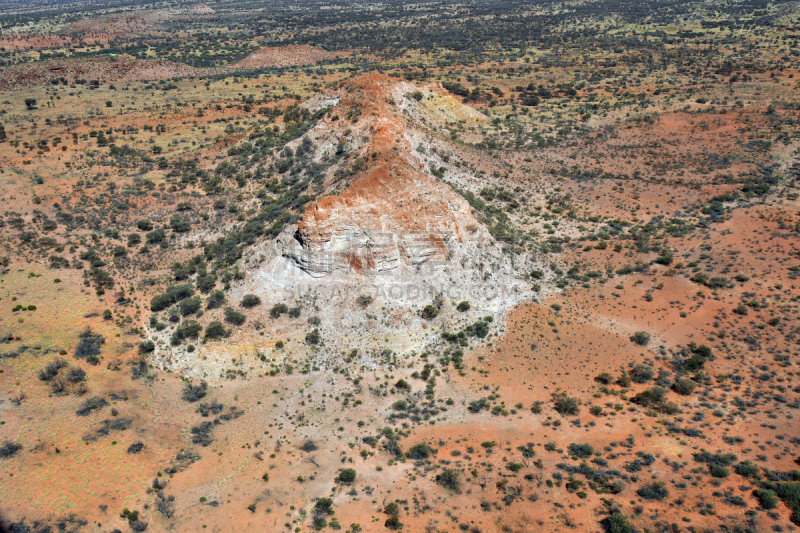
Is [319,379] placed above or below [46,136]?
below

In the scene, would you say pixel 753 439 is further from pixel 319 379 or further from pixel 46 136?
pixel 46 136

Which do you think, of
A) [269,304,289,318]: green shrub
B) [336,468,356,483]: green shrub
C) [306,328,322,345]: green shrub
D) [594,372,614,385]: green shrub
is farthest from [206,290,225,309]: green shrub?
[594,372,614,385]: green shrub

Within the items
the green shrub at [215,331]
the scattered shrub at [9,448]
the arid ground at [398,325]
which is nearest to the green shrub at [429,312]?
the arid ground at [398,325]

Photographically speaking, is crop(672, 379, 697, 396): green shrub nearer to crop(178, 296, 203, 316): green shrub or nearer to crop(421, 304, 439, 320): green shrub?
crop(421, 304, 439, 320): green shrub

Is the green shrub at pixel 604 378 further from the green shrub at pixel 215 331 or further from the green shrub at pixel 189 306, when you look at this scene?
the green shrub at pixel 189 306

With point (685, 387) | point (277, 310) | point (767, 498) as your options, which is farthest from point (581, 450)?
point (277, 310)

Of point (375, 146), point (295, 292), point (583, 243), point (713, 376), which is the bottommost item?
point (713, 376)

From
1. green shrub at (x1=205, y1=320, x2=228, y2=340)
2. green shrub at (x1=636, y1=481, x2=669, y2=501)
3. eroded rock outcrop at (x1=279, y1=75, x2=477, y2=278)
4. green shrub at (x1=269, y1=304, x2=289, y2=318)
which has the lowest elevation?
green shrub at (x1=636, y1=481, x2=669, y2=501)

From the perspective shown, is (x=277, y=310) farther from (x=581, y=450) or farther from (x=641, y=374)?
(x=641, y=374)

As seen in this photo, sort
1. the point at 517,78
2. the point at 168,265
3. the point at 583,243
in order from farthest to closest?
the point at 517,78, the point at 583,243, the point at 168,265

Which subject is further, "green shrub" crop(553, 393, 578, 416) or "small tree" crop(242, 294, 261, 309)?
"small tree" crop(242, 294, 261, 309)

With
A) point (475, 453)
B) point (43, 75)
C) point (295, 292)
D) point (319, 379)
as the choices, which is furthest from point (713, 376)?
point (43, 75)
